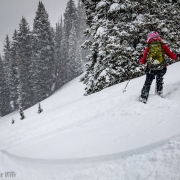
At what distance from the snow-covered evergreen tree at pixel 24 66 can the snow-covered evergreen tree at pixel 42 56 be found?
1523 mm

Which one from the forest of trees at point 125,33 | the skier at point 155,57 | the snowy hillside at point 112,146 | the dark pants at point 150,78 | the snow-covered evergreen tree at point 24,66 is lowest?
the snowy hillside at point 112,146

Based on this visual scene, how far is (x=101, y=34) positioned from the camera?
927cm

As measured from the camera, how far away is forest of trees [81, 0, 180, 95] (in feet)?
29.5

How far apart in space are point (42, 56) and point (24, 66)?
15.4 feet

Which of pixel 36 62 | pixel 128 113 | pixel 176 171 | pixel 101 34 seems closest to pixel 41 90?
pixel 36 62

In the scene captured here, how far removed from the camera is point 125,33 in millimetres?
8992

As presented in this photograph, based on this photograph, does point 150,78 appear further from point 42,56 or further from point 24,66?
point 24,66

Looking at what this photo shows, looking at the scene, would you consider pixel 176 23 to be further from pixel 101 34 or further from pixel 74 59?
pixel 74 59

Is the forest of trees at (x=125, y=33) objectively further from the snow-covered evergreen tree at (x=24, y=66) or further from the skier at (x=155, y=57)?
the snow-covered evergreen tree at (x=24, y=66)

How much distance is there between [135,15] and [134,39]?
4.64 feet

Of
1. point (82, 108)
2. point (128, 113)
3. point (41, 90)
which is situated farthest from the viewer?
point (41, 90)

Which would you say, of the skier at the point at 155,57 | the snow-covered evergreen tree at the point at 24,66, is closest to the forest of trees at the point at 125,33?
the skier at the point at 155,57

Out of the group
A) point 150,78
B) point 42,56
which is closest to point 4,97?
point 42,56

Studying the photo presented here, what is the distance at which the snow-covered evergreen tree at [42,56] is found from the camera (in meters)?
34.9
